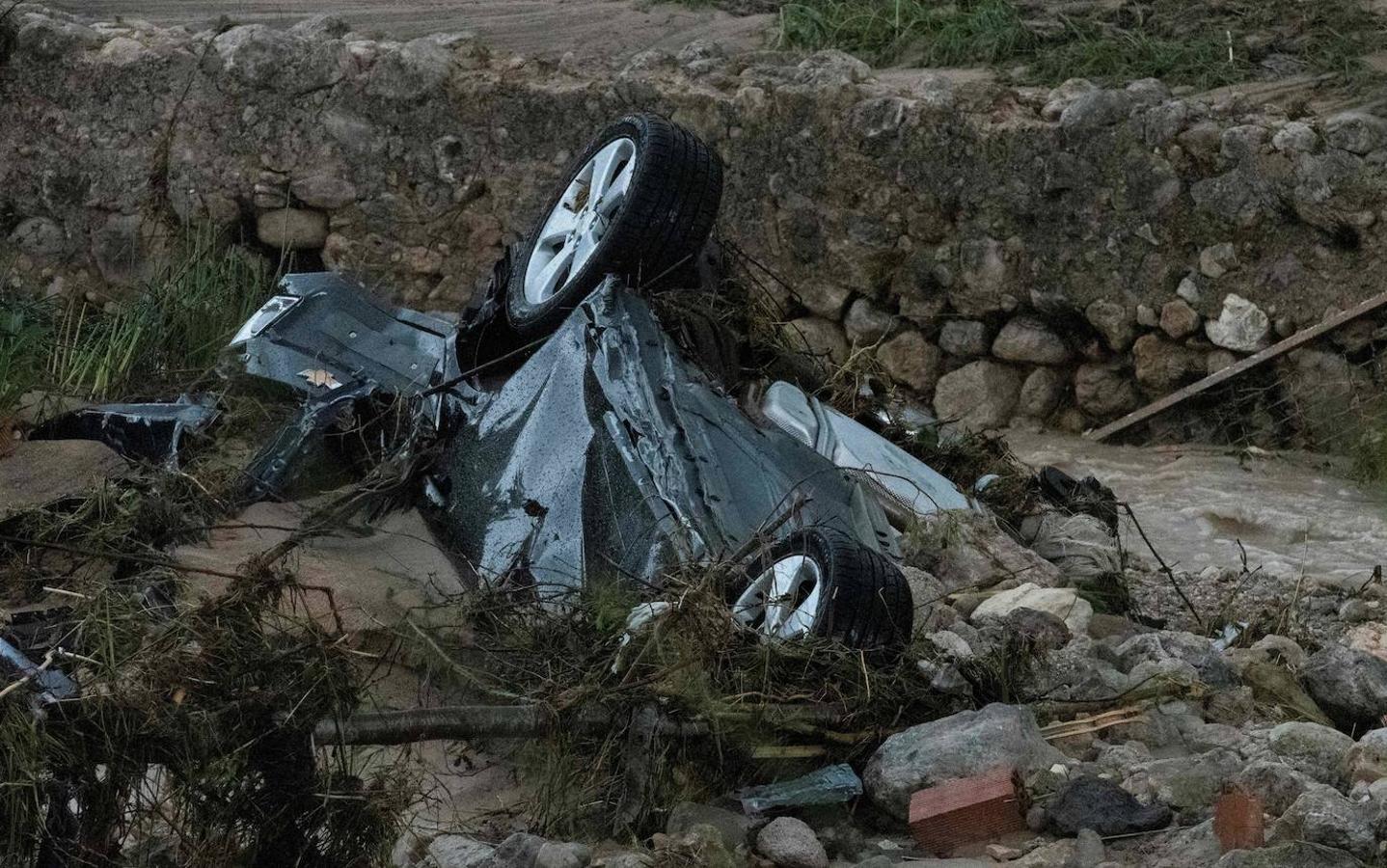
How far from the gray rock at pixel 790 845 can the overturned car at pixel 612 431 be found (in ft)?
1.91

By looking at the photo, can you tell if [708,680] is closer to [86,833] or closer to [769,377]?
[86,833]

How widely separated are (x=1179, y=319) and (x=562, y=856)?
5.40 m

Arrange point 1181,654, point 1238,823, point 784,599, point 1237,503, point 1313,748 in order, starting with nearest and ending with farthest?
point 1238,823 → point 1313,748 → point 784,599 → point 1181,654 → point 1237,503

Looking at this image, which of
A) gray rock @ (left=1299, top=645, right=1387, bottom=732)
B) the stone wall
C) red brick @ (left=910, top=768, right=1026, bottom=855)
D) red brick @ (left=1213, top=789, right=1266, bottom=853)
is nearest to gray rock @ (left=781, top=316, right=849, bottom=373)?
the stone wall

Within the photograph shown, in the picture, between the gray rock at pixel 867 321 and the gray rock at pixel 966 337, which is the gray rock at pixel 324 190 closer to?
the gray rock at pixel 867 321

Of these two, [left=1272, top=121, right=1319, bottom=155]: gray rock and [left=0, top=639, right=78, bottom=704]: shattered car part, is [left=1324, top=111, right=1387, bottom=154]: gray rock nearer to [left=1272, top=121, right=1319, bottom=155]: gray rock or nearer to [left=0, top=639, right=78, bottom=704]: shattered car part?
[left=1272, top=121, right=1319, bottom=155]: gray rock

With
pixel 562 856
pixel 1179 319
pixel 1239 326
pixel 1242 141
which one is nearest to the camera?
pixel 562 856

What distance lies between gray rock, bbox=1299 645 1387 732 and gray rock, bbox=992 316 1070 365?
3.93 m

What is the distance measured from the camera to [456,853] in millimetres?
4051

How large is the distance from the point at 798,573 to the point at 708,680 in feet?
1.53

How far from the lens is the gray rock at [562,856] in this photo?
3932 millimetres

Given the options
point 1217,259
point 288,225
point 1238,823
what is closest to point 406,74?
point 288,225

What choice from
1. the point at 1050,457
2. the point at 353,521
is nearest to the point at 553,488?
the point at 353,521

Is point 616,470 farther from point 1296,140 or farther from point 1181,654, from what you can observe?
point 1296,140
